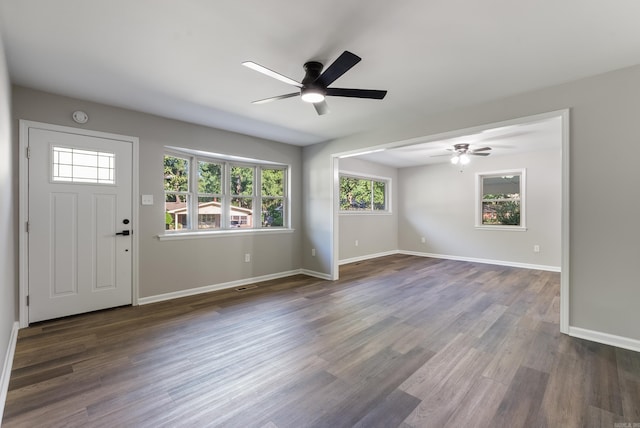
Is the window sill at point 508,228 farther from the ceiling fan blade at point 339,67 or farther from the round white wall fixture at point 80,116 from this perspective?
the round white wall fixture at point 80,116

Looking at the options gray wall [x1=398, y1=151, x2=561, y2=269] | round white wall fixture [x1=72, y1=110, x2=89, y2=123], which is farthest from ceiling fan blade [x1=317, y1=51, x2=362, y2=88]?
gray wall [x1=398, y1=151, x2=561, y2=269]

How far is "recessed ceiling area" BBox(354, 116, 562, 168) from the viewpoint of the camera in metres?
4.34

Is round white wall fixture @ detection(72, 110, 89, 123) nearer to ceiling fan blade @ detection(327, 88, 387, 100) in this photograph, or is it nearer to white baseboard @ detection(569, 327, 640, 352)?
ceiling fan blade @ detection(327, 88, 387, 100)

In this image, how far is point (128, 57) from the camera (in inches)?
94.0

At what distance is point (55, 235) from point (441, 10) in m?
4.18

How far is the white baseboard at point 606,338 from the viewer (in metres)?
2.54

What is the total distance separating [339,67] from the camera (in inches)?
84.6

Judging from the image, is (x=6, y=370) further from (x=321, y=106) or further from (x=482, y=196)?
(x=482, y=196)

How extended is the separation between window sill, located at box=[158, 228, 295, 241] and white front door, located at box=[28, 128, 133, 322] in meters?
0.48

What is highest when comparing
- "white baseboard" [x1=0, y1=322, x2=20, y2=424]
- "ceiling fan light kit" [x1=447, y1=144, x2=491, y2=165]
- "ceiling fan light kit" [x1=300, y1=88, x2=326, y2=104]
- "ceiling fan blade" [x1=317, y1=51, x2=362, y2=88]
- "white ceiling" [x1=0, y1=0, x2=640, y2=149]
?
"white ceiling" [x1=0, y1=0, x2=640, y2=149]

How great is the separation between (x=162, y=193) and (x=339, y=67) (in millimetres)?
2990

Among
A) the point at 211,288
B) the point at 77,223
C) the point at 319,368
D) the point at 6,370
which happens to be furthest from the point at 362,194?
the point at 6,370

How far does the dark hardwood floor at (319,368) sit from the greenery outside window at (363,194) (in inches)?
140

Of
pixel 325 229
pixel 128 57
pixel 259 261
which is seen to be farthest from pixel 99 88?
pixel 325 229
